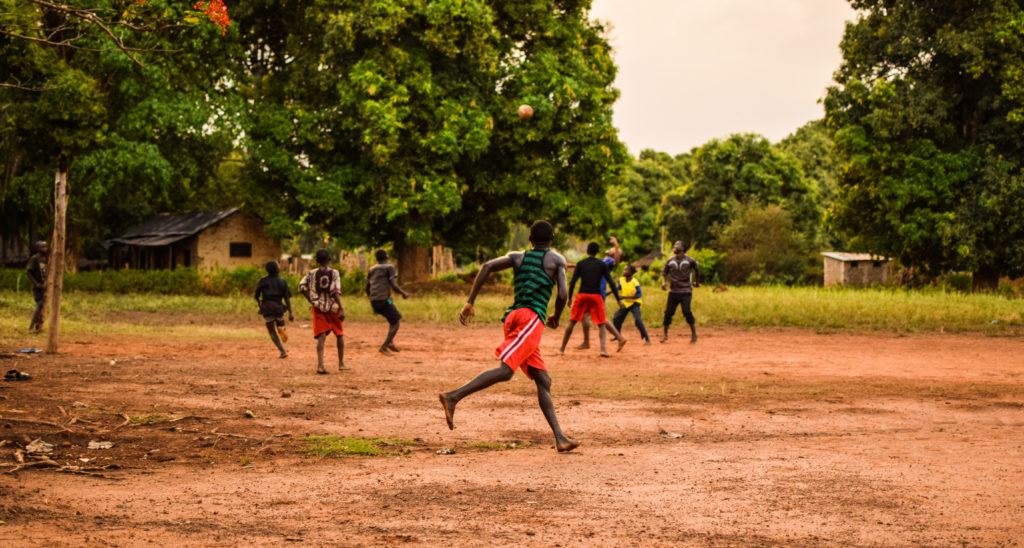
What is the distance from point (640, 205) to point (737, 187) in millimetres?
13618

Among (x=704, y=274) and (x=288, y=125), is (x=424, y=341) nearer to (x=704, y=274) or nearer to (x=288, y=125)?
(x=288, y=125)

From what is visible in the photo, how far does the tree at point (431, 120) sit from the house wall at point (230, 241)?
11296 millimetres

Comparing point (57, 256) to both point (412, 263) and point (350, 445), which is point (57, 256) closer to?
point (350, 445)

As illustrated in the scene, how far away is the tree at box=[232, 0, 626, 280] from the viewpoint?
34562 mm

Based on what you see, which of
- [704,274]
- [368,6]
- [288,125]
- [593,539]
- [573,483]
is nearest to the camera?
[593,539]

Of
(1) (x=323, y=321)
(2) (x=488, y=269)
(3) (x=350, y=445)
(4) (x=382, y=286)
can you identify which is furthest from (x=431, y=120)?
(3) (x=350, y=445)

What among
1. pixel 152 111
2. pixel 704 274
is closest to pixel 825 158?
pixel 704 274

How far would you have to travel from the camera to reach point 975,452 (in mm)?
8789

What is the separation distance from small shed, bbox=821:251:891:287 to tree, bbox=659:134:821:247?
271cm

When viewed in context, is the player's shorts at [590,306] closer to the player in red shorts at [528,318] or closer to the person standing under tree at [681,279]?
the person standing under tree at [681,279]

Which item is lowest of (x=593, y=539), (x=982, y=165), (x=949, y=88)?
(x=593, y=539)

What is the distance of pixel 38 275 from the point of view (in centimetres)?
2050

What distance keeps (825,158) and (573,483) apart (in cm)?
7257

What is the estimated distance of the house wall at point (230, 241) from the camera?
163ft
